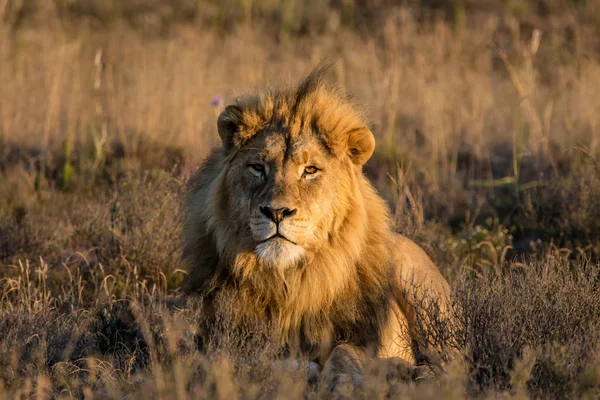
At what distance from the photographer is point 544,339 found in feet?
15.2

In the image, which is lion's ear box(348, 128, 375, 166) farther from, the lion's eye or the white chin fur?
the white chin fur

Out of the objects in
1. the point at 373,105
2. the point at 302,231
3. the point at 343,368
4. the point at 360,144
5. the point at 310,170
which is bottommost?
the point at 343,368

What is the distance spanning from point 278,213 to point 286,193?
119 millimetres

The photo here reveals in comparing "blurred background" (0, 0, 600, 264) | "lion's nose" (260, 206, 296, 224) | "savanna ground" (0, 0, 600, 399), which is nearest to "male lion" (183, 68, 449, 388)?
"lion's nose" (260, 206, 296, 224)

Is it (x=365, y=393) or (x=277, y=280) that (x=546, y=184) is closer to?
(x=277, y=280)

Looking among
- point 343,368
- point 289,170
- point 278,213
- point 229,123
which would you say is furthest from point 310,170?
point 343,368

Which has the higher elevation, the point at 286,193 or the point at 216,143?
the point at 286,193

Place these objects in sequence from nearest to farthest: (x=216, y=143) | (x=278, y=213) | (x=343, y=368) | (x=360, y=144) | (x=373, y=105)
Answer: (x=343, y=368), (x=278, y=213), (x=360, y=144), (x=216, y=143), (x=373, y=105)

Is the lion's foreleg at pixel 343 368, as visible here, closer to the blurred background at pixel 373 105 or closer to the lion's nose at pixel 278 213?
the lion's nose at pixel 278 213

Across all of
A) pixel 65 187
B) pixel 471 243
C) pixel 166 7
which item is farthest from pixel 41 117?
pixel 166 7

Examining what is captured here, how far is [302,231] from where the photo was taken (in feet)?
15.1

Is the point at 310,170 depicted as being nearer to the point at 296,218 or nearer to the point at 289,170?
the point at 289,170

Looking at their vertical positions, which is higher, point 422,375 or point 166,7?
point 166,7

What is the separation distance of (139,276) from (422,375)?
2856 millimetres
